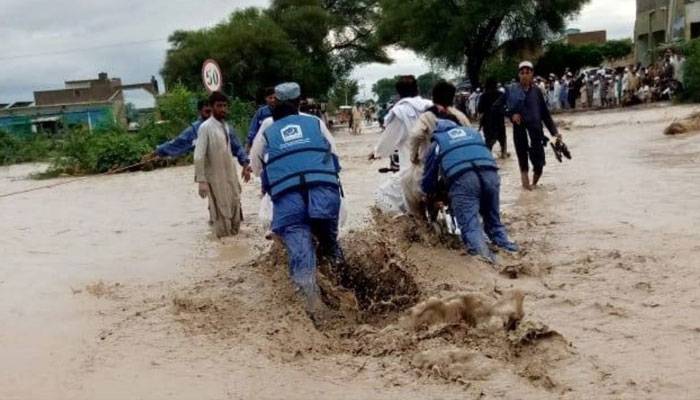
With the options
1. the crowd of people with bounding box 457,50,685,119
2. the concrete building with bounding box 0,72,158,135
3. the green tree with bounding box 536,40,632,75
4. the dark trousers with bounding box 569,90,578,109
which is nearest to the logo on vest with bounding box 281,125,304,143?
the crowd of people with bounding box 457,50,685,119

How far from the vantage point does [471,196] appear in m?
6.54

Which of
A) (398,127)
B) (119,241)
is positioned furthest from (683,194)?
(119,241)

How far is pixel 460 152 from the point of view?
6535mm

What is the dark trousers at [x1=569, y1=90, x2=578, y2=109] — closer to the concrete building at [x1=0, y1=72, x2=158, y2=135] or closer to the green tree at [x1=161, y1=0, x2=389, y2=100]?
the green tree at [x1=161, y1=0, x2=389, y2=100]

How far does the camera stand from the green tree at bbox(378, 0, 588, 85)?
112ft

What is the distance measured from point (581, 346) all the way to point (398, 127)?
147 inches

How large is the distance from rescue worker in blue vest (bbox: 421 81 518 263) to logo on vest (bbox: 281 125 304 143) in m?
1.66

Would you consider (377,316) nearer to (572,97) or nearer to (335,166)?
(335,166)

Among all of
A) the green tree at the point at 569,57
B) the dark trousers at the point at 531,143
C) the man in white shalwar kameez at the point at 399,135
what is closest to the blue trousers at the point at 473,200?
the man in white shalwar kameez at the point at 399,135

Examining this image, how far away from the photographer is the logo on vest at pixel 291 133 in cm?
522

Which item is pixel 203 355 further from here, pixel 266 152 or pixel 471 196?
pixel 471 196

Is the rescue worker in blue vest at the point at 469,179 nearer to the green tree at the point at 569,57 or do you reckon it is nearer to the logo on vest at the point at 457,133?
the logo on vest at the point at 457,133

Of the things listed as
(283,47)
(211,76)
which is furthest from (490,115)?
(283,47)

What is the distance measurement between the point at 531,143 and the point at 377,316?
5.73 meters
